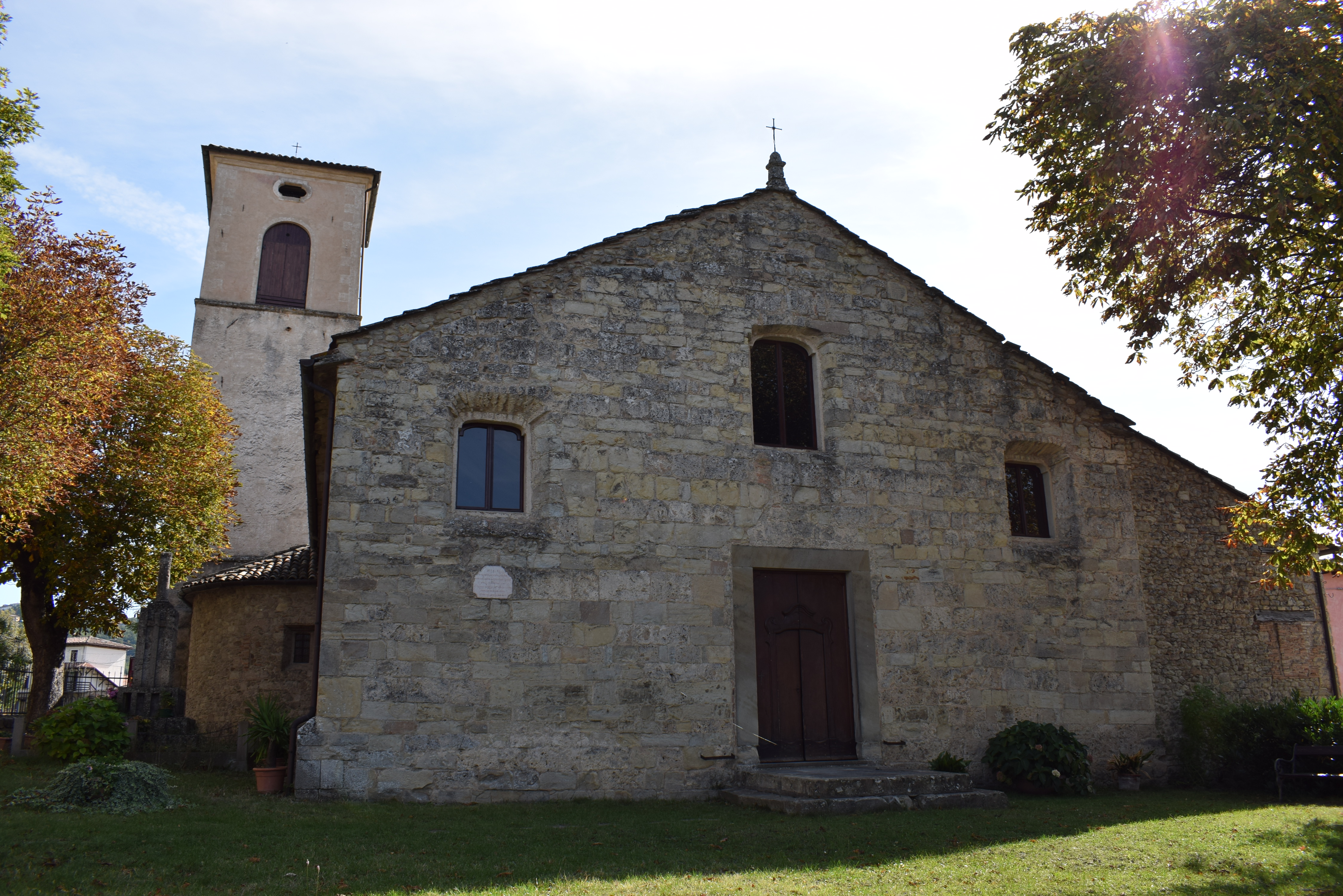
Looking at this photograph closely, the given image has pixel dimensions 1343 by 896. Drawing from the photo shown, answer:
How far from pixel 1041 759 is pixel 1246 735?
3307 millimetres

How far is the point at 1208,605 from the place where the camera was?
13914 millimetres

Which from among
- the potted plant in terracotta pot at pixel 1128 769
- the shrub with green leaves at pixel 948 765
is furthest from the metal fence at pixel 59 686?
the potted plant in terracotta pot at pixel 1128 769

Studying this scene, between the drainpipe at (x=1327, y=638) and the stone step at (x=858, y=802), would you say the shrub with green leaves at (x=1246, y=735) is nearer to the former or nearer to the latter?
the drainpipe at (x=1327, y=638)

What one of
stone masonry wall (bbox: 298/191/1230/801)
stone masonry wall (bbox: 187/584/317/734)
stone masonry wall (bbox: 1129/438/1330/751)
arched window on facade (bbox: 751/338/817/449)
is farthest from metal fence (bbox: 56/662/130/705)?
stone masonry wall (bbox: 1129/438/1330/751)

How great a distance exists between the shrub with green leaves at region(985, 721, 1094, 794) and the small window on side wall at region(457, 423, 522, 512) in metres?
6.61

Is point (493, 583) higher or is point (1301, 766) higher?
point (493, 583)

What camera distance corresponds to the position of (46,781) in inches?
420

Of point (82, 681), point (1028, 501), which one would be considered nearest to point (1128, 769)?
point (1028, 501)

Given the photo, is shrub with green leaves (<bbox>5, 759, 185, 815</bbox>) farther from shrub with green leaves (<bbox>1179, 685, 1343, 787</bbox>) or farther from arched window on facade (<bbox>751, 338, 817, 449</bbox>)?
shrub with green leaves (<bbox>1179, 685, 1343, 787</bbox>)

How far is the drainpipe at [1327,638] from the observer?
47.3 ft

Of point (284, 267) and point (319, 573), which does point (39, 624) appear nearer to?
point (284, 267)

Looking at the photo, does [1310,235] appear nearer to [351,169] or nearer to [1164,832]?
[1164,832]

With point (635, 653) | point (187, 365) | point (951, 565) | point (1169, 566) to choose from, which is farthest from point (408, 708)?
point (187, 365)

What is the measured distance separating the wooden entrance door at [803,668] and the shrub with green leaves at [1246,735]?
518cm
